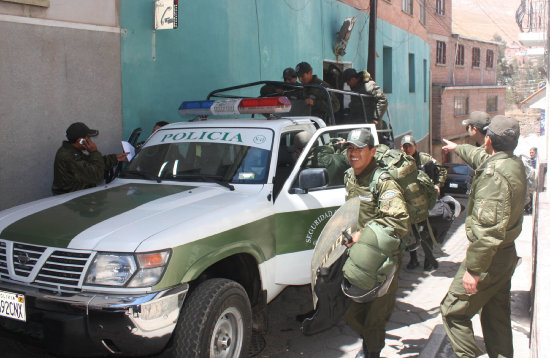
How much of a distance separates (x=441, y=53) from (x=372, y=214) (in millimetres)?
24718

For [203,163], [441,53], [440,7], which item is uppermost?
[440,7]

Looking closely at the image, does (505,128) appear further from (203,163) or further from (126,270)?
(126,270)

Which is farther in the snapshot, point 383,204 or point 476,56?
point 476,56

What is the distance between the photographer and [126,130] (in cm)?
714

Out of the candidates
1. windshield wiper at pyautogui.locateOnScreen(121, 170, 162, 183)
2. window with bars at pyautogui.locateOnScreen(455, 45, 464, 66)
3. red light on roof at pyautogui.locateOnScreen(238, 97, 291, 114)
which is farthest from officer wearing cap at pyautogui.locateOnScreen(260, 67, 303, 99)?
window with bars at pyautogui.locateOnScreen(455, 45, 464, 66)

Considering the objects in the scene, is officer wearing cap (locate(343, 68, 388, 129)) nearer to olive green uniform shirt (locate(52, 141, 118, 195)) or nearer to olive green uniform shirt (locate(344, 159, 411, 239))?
olive green uniform shirt (locate(344, 159, 411, 239))

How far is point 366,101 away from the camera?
8.25m

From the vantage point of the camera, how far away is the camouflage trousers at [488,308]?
3602 millimetres

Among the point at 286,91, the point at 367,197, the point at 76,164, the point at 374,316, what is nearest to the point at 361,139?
the point at 367,197

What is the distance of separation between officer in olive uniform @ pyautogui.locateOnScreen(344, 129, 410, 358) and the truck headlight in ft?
4.54

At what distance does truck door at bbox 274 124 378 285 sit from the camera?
430cm

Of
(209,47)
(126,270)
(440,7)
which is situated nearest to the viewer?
(126,270)

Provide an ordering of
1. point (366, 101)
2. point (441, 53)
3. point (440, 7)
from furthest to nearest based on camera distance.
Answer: point (441, 53), point (440, 7), point (366, 101)

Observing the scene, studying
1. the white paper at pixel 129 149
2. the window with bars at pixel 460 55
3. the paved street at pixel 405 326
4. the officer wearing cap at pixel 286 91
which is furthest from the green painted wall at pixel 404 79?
the white paper at pixel 129 149
